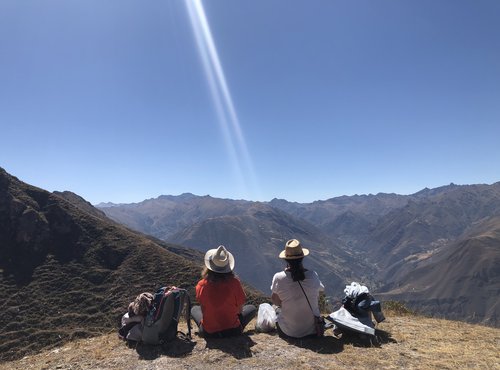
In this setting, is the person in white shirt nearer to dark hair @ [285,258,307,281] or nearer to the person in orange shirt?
dark hair @ [285,258,307,281]

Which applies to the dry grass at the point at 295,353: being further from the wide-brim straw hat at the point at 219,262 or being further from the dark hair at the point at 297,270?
the wide-brim straw hat at the point at 219,262

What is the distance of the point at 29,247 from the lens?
97062mm

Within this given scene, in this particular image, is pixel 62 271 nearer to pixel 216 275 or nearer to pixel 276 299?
pixel 216 275

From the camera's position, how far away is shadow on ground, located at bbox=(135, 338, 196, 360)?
870 cm

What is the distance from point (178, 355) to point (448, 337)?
7049mm

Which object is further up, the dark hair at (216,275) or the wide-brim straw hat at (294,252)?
the wide-brim straw hat at (294,252)

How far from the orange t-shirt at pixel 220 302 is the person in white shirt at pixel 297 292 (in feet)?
3.20

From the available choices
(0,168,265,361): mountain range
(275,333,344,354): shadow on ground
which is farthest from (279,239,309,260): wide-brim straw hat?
(0,168,265,361): mountain range

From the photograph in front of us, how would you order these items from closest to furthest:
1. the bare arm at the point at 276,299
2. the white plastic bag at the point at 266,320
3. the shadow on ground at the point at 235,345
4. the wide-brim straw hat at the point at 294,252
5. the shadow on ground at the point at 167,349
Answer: the shadow on ground at the point at 235,345, the shadow on ground at the point at 167,349, the wide-brim straw hat at the point at 294,252, the bare arm at the point at 276,299, the white plastic bag at the point at 266,320

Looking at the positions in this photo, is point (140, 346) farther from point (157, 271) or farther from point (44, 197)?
point (44, 197)

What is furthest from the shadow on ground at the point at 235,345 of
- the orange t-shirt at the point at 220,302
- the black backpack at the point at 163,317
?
the black backpack at the point at 163,317

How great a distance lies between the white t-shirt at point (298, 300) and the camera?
363 inches

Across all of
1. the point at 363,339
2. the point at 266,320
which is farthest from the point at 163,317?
the point at 363,339

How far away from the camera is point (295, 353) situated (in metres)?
8.42
